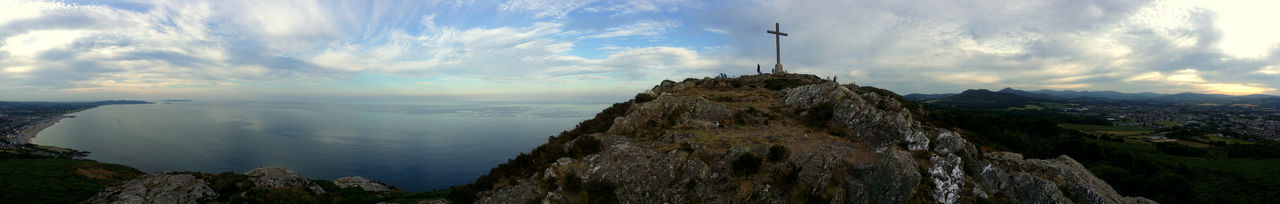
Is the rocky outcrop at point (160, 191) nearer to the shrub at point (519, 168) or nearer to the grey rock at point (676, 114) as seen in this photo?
the shrub at point (519, 168)

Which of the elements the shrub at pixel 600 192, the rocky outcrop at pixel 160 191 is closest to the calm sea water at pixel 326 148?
the rocky outcrop at pixel 160 191

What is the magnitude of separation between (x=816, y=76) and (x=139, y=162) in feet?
375

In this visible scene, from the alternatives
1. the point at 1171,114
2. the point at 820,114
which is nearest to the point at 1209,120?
the point at 1171,114

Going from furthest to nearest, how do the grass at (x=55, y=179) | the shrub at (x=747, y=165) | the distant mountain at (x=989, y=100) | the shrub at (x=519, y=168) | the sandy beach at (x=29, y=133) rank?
the distant mountain at (x=989, y=100)
the sandy beach at (x=29, y=133)
the grass at (x=55, y=179)
the shrub at (x=519, y=168)
the shrub at (x=747, y=165)

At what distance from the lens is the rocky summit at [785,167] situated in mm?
12523

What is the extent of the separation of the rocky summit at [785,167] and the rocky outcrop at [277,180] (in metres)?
11.7

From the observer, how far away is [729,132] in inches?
733

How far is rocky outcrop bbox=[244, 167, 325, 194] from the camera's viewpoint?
2083 cm

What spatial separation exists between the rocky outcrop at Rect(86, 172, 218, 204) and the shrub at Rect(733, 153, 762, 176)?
2261 cm

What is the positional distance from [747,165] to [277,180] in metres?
23.6

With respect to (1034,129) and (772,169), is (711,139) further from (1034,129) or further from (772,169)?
(1034,129)

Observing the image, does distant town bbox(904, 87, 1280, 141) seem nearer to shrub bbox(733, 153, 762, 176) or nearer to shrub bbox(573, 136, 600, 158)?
shrub bbox(733, 153, 762, 176)

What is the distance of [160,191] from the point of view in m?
17.5

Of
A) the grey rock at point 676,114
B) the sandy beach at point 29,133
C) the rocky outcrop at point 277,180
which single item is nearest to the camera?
the grey rock at point 676,114
